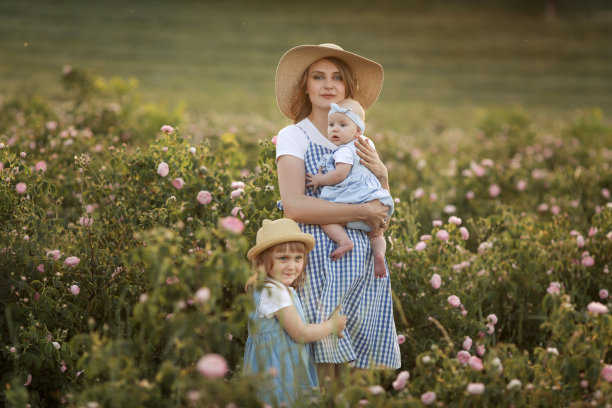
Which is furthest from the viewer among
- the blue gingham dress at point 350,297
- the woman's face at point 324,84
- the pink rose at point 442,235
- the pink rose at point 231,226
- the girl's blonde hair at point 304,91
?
the pink rose at point 442,235

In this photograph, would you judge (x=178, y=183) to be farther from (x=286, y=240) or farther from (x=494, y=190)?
(x=494, y=190)

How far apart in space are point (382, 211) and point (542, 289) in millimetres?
1632

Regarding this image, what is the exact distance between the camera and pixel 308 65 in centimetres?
321

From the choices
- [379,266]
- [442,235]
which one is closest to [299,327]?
[379,266]

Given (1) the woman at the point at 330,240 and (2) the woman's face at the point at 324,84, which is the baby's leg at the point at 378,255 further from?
(2) the woman's face at the point at 324,84

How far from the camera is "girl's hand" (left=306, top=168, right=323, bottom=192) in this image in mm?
2904

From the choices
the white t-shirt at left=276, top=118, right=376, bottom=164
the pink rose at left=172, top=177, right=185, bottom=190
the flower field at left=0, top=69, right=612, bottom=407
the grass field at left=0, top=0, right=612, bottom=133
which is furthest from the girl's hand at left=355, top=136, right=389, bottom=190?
the grass field at left=0, top=0, right=612, bottom=133

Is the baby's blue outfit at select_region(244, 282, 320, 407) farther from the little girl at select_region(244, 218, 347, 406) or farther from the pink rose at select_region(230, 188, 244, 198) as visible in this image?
the pink rose at select_region(230, 188, 244, 198)

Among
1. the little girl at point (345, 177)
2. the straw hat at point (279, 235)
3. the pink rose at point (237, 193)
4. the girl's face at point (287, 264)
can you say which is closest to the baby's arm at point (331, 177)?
the little girl at point (345, 177)

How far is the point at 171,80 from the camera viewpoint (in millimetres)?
24750

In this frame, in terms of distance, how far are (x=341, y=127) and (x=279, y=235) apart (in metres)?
0.58

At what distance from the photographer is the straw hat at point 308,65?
3.13 metres

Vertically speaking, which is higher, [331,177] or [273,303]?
[331,177]

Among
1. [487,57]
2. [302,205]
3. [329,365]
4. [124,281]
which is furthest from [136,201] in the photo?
[487,57]
